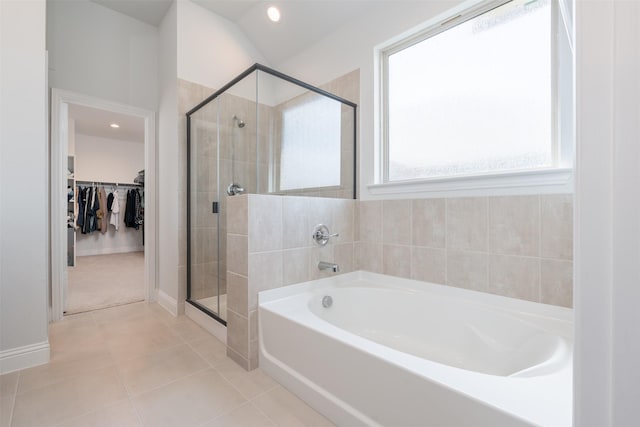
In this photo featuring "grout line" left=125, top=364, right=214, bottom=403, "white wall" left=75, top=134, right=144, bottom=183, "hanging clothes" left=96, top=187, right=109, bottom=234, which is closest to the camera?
"grout line" left=125, top=364, right=214, bottom=403

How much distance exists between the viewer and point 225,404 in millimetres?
1369

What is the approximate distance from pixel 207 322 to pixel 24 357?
3.35 ft

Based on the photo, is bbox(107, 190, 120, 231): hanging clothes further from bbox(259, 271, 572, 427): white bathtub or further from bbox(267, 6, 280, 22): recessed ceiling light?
bbox(259, 271, 572, 427): white bathtub

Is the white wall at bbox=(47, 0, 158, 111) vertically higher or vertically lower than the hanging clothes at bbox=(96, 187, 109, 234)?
higher

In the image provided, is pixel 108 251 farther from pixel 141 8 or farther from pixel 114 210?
pixel 141 8

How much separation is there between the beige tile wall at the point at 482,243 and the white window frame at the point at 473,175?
0.06 metres

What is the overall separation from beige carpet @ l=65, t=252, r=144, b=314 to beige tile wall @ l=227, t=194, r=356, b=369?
1.86 metres

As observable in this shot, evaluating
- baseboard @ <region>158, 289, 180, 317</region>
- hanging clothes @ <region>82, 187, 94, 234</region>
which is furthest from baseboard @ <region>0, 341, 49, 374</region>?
hanging clothes @ <region>82, 187, 94, 234</region>

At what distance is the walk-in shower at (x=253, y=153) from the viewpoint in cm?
204

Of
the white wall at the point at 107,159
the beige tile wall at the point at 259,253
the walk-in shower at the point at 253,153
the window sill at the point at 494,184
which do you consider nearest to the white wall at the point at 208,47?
the walk-in shower at the point at 253,153

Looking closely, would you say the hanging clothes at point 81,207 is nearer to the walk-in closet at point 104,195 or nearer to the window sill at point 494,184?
the walk-in closet at point 104,195

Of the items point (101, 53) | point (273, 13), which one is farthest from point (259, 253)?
point (101, 53)

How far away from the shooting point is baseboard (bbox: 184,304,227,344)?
6.69 feet

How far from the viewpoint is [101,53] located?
2615mm
